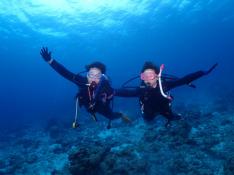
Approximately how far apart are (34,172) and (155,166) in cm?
630

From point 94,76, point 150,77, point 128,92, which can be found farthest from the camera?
point 94,76

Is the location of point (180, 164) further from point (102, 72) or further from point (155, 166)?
point (102, 72)

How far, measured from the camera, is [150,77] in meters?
7.48

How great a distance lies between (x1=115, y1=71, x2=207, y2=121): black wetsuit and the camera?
24.3 ft

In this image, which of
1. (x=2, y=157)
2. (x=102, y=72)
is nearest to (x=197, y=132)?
(x=102, y=72)

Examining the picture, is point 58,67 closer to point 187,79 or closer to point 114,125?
point 187,79

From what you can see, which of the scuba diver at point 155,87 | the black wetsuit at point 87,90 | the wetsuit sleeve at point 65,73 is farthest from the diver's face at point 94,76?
the scuba diver at point 155,87

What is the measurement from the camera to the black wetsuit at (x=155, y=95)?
24.3 ft

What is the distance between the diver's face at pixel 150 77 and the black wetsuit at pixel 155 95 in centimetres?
13

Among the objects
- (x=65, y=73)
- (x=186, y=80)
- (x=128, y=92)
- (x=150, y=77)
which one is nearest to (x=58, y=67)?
(x=65, y=73)

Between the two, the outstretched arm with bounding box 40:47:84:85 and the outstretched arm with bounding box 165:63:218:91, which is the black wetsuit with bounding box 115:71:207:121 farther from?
the outstretched arm with bounding box 40:47:84:85

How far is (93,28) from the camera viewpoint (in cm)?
4125

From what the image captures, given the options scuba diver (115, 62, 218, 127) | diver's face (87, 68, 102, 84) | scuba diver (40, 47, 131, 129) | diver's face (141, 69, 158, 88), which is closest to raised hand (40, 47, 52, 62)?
scuba diver (40, 47, 131, 129)

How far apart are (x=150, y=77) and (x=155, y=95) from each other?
1.84 feet
